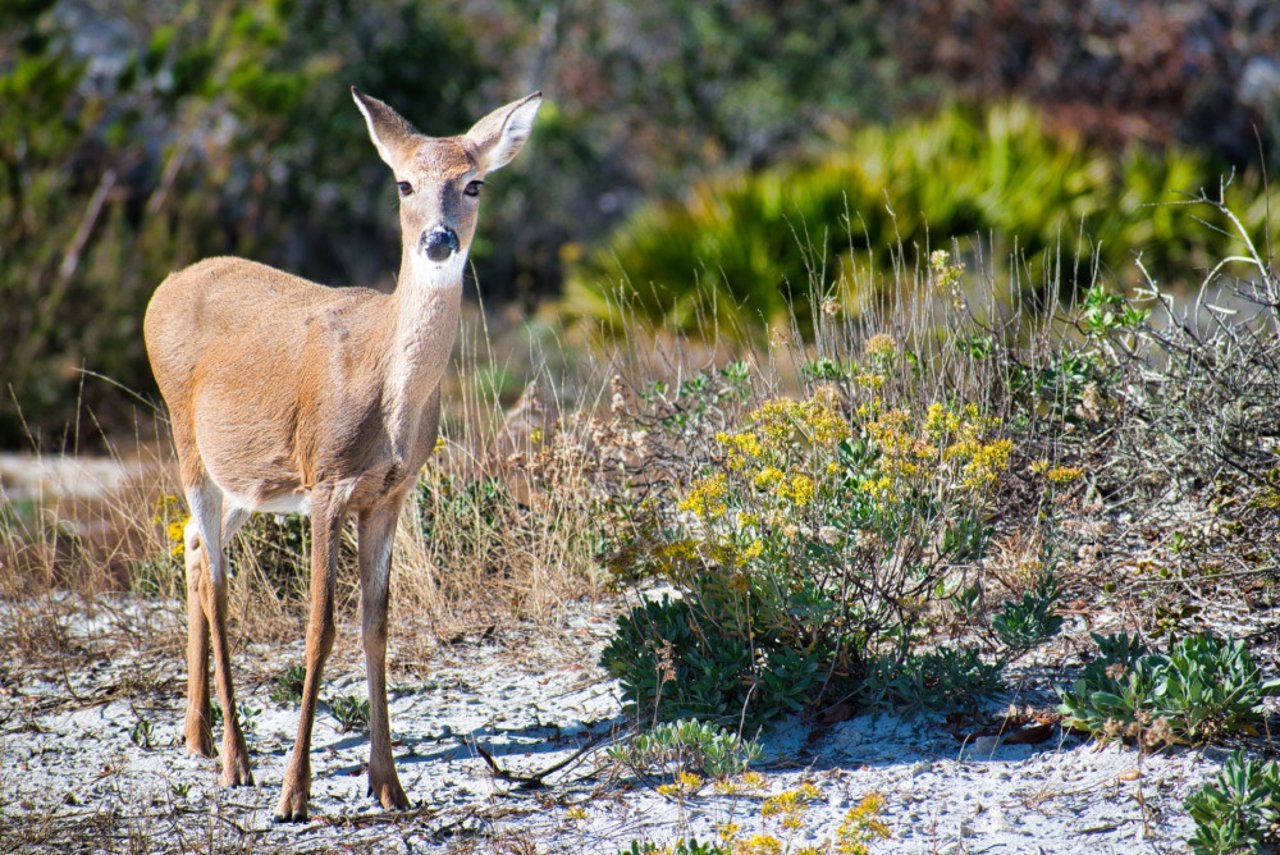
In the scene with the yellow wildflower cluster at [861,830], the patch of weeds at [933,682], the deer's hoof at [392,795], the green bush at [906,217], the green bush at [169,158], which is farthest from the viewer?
the green bush at [906,217]

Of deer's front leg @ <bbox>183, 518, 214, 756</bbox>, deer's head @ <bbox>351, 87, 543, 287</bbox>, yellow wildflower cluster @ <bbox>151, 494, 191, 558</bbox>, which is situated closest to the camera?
deer's head @ <bbox>351, 87, 543, 287</bbox>

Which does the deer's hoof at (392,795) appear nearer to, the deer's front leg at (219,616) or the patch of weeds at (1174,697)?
the deer's front leg at (219,616)

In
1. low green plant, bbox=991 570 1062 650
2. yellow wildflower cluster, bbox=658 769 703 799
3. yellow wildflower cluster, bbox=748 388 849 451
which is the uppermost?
yellow wildflower cluster, bbox=748 388 849 451

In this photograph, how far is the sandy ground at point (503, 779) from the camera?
424cm

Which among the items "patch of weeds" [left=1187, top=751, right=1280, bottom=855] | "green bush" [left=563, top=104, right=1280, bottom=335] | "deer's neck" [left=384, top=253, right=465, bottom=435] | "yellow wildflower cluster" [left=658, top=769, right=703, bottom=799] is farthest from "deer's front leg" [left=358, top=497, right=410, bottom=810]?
"green bush" [left=563, top=104, right=1280, bottom=335]

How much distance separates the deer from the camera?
4.47 metres

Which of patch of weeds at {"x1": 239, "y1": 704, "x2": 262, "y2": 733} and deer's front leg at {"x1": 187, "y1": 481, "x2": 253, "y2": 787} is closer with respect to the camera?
deer's front leg at {"x1": 187, "y1": 481, "x2": 253, "y2": 787}

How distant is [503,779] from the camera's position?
4.86m

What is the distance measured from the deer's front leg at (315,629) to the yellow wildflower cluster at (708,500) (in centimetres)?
116

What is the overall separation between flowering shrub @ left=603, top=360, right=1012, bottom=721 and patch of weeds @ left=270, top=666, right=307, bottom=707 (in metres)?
1.38

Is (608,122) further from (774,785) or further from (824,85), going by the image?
(774,785)

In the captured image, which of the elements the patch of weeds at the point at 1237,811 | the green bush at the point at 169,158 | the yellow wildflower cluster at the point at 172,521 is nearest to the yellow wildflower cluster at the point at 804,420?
the patch of weeds at the point at 1237,811

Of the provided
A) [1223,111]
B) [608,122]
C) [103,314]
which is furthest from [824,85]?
[103,314]

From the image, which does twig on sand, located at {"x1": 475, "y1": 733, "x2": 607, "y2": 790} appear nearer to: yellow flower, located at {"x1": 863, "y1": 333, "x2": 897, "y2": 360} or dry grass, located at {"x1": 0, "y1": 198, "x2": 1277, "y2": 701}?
dry grass, located at {"x1": 0, "y1": 198, "x2": 1277, "y2": 701}
